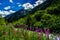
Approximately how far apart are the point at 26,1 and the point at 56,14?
61.2 inches

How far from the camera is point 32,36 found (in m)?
6.15

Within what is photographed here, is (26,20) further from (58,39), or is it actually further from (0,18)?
(58,39)

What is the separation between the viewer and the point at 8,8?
1202 cm

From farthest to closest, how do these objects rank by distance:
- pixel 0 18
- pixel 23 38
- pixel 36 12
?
pixel 36 12 → pixel 0 18 → pixel 23 38

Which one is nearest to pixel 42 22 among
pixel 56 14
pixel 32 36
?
pixel 56 14

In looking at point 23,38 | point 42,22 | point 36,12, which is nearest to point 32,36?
point 23,38

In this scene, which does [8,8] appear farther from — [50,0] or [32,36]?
[32,36]

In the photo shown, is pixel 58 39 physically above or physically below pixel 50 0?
below

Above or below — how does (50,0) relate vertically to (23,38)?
above

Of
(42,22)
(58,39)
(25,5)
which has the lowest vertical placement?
(58,39)

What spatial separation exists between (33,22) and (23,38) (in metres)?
6.08

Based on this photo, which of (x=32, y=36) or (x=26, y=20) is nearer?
(x=32, y=36)

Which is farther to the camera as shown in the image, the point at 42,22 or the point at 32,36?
the point at 42,22

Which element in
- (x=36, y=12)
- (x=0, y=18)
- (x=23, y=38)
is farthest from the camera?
(x=36, y=12)
